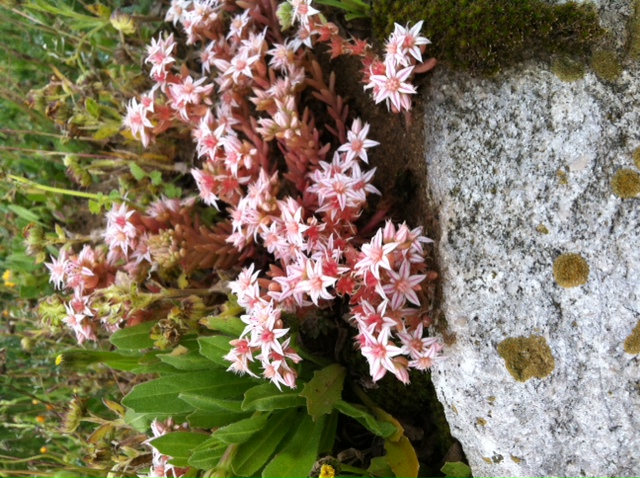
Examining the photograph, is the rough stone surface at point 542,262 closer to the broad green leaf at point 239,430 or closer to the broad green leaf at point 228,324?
the broad green leaf at point 239,430

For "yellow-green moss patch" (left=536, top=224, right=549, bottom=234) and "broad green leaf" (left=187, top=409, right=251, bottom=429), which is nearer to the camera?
"yellow-green moss patch" (left=536, top=224, right=549, bottom=234)

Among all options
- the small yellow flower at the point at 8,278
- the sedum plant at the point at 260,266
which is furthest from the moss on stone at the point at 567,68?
the small yellow flower at the point at 8,278

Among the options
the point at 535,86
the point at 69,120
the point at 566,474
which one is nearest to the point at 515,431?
the point at 566,474

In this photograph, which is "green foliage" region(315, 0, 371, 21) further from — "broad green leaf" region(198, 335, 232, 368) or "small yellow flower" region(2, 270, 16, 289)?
"small yellow flower" region(2, 270, 16, 289)

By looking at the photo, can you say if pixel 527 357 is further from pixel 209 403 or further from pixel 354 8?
pixel 354 8

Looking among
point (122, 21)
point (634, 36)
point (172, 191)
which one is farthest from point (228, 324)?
point (634, 36)

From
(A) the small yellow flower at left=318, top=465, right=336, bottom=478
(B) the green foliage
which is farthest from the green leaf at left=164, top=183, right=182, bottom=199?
(A) the small yellow flower at left=318, top=465, right=336, bottom=478
